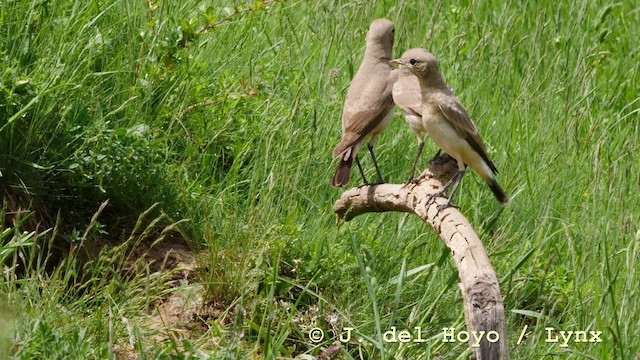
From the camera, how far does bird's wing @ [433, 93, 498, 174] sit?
4.32 meters

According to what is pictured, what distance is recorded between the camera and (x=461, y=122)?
435 centimetres

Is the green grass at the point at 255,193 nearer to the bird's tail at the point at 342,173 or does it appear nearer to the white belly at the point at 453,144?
the bird's tail at the point at 342,173

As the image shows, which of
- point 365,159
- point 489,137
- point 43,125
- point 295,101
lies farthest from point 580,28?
point 43,125

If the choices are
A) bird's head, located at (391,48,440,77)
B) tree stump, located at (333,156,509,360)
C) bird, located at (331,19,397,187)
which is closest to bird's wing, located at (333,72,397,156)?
bird, located at (331,19,397,187)

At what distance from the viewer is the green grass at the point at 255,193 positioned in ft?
13.4

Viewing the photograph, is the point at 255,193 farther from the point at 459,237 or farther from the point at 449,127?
the point at 459,237

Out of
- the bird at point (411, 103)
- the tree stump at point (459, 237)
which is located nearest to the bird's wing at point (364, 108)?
the bird at point (411, 103)

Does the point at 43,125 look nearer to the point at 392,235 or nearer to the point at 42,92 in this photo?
the point at 42,92

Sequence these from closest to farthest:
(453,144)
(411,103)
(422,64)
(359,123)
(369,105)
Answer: (453,144)
(422,64)
(411,103)
(359,123)
(369,105)

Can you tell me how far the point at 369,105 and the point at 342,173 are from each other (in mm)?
422

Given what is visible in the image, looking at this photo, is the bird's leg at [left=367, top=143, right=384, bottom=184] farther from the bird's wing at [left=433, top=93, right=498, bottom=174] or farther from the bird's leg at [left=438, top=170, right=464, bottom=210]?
the bird's wing at [left=433, top=93, right=498, bottom=174]

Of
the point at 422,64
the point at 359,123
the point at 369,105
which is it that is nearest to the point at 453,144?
the point at 422,64

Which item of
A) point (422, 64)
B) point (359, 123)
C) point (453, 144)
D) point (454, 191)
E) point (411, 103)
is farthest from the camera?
point (359, 123)

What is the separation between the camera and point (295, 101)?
5.00 meters
